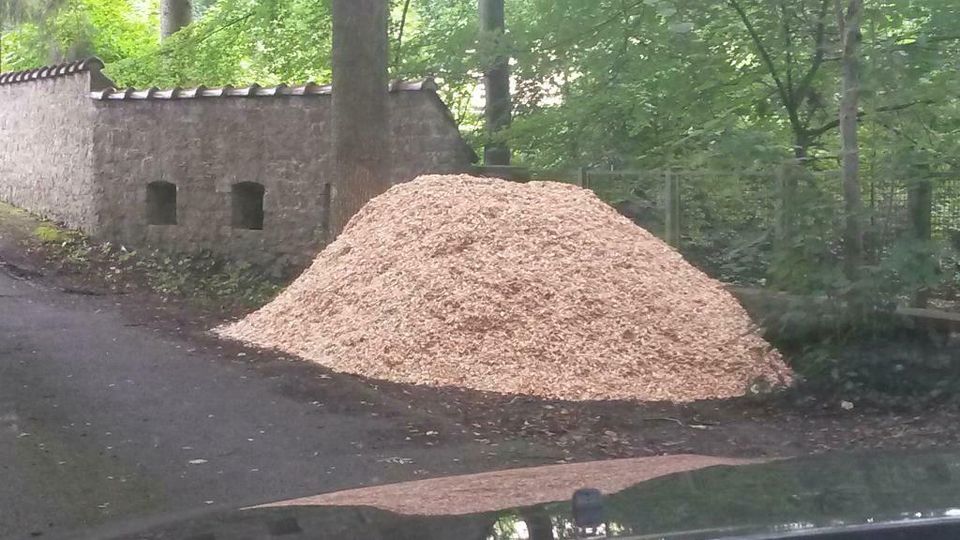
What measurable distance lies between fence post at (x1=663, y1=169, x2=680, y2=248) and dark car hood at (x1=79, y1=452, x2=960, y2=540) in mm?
8951

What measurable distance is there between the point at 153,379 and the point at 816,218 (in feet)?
17.8

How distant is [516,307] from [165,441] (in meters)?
3.40

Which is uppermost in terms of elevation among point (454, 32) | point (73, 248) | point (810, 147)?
point (454, 32)

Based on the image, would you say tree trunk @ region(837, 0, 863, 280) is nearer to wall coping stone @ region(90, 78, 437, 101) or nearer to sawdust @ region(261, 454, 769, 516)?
sawdust @ region(261, 454, 769, 516)

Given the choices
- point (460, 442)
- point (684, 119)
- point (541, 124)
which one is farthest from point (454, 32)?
point (460, 442)

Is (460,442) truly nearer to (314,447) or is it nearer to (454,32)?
(314,447)

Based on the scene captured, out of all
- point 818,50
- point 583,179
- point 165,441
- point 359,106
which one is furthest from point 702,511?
point 583,179

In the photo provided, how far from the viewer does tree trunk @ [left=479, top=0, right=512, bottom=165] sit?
17.0 m

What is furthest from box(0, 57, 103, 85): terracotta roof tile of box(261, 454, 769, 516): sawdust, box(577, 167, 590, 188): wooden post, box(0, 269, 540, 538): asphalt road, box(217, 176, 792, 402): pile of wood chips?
box(261, 454, 769, 516): sawdust

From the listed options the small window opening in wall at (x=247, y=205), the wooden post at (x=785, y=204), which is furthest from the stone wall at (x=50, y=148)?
the wooden post at (x=785, y=204)

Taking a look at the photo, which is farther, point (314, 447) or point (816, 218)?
point (816, 218)

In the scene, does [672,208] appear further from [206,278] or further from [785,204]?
[206,278]

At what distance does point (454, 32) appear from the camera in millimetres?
18031

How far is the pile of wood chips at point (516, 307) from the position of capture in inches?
366
